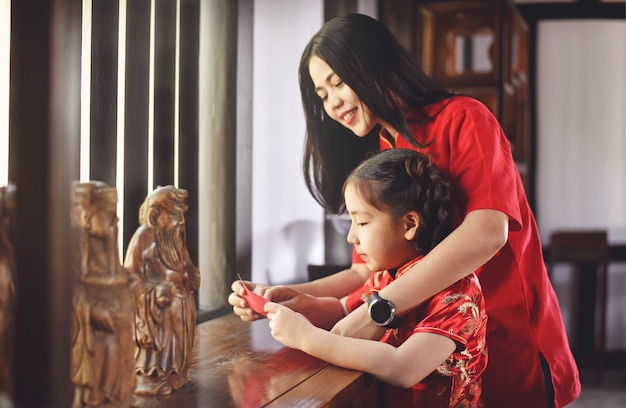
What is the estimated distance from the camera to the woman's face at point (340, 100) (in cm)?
160

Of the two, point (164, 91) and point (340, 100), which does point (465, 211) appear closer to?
point (340, 100)

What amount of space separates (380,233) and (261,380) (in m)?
0.35

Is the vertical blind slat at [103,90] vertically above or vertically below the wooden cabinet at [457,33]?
below

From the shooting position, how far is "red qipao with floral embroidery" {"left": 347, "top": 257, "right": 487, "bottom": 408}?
1.29m

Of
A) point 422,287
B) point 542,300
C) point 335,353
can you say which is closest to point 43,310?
point 335,353

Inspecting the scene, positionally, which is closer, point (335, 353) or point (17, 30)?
point (17, 30)

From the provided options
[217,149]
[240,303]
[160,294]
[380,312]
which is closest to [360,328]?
[380,312]

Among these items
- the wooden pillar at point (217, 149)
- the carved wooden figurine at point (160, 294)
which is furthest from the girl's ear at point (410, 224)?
the wooden pillar at point (217, 149)

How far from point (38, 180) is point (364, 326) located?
0.72 meters

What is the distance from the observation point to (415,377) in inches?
48.3

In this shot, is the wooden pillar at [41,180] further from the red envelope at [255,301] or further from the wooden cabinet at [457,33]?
the wooden cabinet at [457,33]

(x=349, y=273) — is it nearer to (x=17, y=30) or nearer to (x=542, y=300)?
(x=542, y=300)

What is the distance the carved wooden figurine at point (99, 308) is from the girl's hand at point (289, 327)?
41 centimetres

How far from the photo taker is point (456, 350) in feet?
4.26
